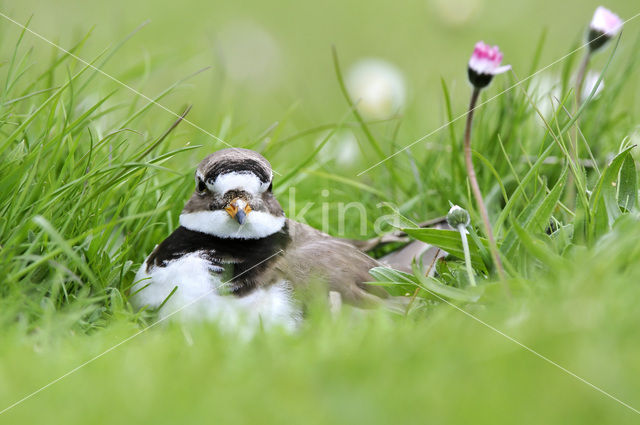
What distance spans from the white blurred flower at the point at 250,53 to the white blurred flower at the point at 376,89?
179 cm

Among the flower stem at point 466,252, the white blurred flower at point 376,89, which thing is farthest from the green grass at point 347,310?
the white blurred flower at point 376,89

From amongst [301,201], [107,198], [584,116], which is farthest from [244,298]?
[584,116]

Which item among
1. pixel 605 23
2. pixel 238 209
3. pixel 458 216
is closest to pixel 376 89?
pixel 605 23

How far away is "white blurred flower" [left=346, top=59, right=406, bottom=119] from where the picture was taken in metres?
6.14

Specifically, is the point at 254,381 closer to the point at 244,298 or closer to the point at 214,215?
the point at 244,298

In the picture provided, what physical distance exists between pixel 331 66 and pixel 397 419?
293 inches

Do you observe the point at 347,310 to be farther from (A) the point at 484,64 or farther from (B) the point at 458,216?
(A) the point at 484,64

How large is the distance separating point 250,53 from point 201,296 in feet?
19.9

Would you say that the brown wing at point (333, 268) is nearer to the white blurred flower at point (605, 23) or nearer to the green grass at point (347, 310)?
the green grass at point (347, 310)

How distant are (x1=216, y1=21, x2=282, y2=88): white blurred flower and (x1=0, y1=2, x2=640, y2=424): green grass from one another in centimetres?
363

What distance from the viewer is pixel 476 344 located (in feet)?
7.62

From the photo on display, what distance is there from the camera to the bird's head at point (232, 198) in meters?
3.27

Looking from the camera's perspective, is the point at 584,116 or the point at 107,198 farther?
the point at 584,116

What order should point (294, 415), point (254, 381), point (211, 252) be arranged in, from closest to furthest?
point (294, 415)
point (254, 381)
point (211, 252)
